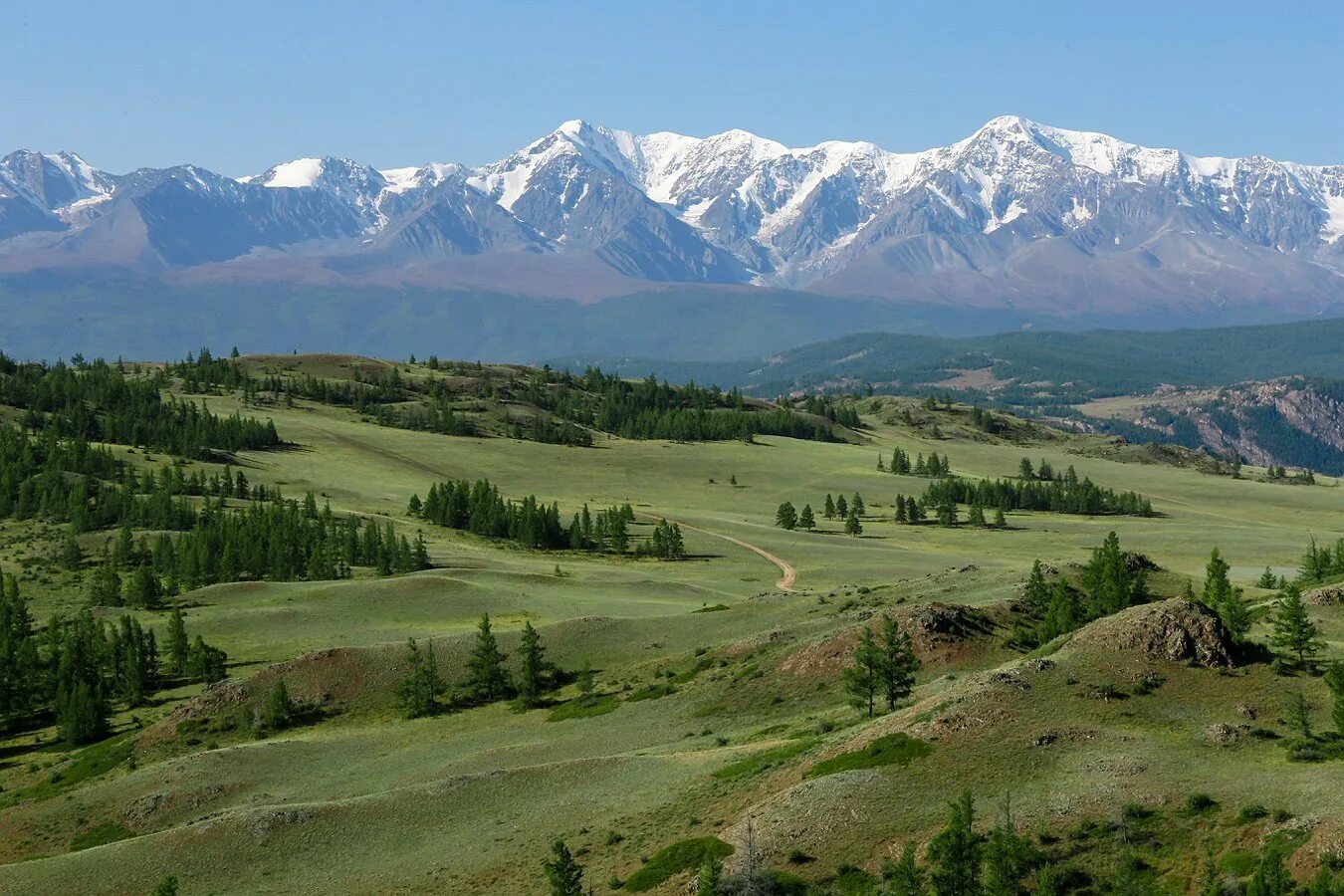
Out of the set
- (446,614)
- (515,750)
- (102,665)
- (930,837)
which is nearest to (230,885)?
(515,750)

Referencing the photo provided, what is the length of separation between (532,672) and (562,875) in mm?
46271

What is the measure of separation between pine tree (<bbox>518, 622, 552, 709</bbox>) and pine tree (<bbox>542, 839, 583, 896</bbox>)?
41712 millimetres

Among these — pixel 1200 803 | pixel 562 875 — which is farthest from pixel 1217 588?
pixel 562 875

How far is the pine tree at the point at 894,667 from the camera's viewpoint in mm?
79938

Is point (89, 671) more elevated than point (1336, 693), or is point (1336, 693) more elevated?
point (1336, 693)

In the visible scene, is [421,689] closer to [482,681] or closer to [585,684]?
[482,681]

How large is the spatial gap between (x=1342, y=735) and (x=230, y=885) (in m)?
51.9

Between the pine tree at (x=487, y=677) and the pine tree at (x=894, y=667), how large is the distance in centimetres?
3365

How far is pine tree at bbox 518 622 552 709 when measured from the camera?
330 feet

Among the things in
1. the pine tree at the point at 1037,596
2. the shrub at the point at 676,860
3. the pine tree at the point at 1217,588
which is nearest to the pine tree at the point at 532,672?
the pine tree at the point at 1037,596

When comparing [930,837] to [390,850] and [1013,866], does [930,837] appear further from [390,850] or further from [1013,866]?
[390,850]

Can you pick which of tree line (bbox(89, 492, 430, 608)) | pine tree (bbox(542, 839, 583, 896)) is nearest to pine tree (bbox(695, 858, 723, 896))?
pine tree (bbox(542, 839, 583, 896))

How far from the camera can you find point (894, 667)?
80.4 m

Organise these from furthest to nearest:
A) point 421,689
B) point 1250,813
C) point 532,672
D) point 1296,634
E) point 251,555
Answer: point 251,555, point 532,672, point 421,689, point 1296,634, point 1250,813
